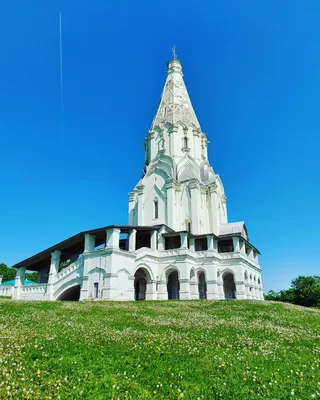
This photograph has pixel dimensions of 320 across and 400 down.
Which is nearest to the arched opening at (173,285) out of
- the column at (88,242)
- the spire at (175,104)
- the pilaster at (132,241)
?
the pilaster at (132,241)

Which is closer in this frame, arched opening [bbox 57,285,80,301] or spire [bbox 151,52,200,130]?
arched opening [bbox 57,285,80,301]

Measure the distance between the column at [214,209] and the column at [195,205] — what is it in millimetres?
2316

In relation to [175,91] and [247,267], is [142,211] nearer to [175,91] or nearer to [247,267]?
[247,267]

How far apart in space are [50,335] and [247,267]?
27.6 m

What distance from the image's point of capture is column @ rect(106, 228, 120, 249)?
84.2ft

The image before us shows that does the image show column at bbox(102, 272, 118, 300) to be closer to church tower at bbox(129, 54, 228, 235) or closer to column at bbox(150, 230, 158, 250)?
column at bbox(150, 230, 158, 250)

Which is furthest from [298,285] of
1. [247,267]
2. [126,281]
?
[126,281]

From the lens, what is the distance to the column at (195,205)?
114 feet

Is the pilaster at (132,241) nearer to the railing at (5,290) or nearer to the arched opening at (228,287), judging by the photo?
the arched opening at (228,287)

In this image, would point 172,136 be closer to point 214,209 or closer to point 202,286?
point 214,209

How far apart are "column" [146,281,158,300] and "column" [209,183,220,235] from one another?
36.0 ft

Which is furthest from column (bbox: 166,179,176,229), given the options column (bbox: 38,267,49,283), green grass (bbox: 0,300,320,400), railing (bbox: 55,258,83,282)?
green grass (bbox: 0,300,320,400)

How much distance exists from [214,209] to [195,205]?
284 cm

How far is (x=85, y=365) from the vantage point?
6.11 m
